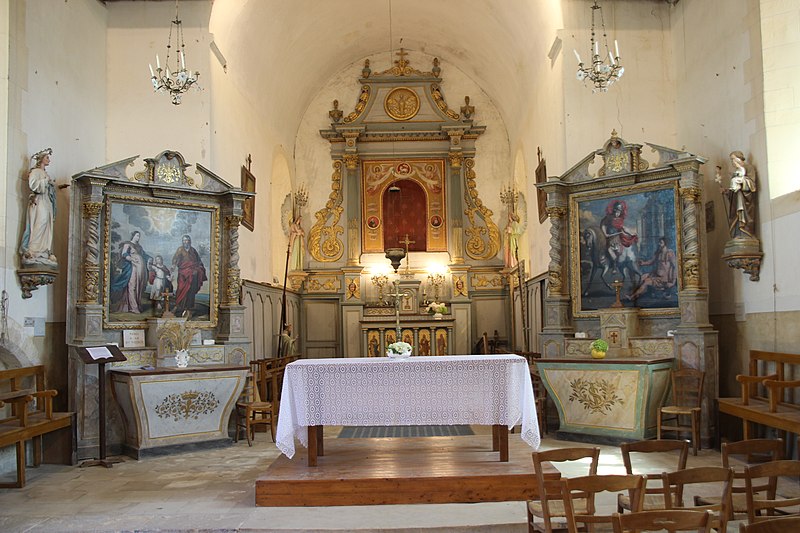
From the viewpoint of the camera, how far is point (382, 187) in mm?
17656

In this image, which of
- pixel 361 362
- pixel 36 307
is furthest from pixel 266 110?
pixel 361 362

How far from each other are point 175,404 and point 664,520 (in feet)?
23.8

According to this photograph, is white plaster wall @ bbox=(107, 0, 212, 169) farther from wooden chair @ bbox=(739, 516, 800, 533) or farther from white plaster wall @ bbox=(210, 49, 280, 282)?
wooden chair @ bbox=(739, 516, 800, 533)

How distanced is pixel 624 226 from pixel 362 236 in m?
8.37

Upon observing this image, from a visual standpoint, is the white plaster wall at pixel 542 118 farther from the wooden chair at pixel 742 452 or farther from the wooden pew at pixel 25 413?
the wooden pew at pixel 25 413

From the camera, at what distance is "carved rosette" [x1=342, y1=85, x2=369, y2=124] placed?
1761cm

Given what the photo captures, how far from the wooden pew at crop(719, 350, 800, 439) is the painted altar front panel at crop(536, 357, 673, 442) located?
0.83 metres

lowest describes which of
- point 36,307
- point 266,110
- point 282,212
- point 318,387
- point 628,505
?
point 628,505

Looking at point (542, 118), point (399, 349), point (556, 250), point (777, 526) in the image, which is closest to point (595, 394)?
point (556, 250)

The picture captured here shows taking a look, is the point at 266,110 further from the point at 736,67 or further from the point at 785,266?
the point at 785,266

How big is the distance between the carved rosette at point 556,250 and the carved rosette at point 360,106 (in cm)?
830

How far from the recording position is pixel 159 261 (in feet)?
32.8

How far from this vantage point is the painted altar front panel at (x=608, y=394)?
354 inches

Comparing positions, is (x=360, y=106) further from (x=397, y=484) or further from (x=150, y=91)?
(x=397, y=484)
